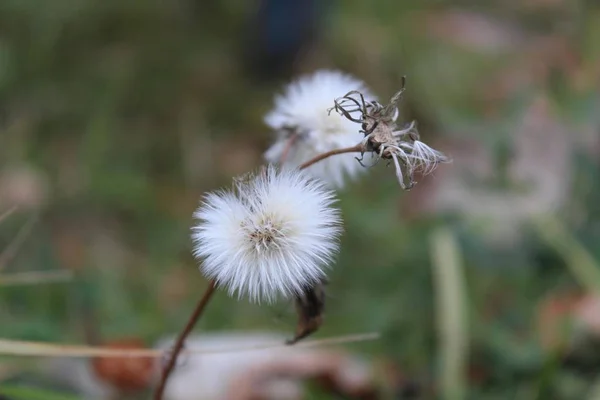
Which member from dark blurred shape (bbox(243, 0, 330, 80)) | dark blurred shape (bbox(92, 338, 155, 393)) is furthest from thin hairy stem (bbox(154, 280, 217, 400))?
dark blurred shape (bbox(243, 0, 330, 80))

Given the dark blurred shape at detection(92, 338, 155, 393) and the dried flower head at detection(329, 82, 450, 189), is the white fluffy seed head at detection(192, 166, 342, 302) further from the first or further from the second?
the dark blurred shape at detection(92, 338, 155, 393)

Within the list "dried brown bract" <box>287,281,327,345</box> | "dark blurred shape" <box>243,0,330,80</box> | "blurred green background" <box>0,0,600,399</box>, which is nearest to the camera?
"dried brown bract" <box>287,281,327,345</box>

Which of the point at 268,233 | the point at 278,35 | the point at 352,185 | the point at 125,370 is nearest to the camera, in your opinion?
the point at 268,233

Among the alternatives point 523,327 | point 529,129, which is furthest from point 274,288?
point 529,129

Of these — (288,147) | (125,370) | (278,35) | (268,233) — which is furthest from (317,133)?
(278,35)

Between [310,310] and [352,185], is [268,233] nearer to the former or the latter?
[310,310]

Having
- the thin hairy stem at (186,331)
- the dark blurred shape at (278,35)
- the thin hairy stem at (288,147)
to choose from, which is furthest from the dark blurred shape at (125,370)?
the dark blurred shape at (278,35)
